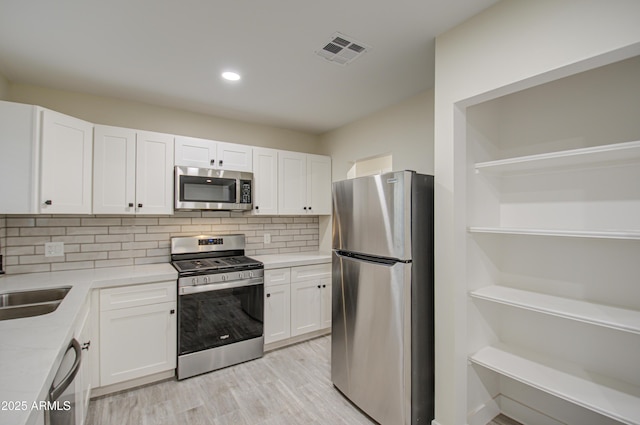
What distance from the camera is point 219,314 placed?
2.77 metres

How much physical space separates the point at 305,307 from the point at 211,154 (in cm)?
195

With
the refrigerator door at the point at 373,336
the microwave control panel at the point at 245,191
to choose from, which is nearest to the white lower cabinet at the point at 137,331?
the microwave control panel at the point at 245,191

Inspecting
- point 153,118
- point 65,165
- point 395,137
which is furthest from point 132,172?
point 395,137

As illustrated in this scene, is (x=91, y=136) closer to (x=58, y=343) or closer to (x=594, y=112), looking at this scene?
(x=58, y=343)

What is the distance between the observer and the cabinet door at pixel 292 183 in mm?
3553

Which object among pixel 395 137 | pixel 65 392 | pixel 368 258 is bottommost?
pixel 65 392

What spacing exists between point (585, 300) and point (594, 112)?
1091 mm

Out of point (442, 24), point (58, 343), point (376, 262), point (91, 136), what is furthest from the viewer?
point (91, 136)

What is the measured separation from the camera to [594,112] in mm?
1696

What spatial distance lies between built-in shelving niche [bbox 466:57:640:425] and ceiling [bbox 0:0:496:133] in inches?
27.9

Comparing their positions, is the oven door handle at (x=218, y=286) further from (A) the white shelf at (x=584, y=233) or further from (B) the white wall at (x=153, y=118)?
(A) the white shelf at (x=584, y=233)

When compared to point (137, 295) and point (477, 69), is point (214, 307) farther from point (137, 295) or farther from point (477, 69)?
point (477, 69)

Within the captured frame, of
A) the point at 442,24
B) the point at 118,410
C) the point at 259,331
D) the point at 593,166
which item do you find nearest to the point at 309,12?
the point at 442,24

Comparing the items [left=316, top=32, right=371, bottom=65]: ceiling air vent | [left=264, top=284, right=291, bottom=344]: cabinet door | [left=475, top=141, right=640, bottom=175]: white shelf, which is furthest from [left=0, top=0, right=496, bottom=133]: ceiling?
[left=264, top=284, right=291, bottom=344]: cabinet door
